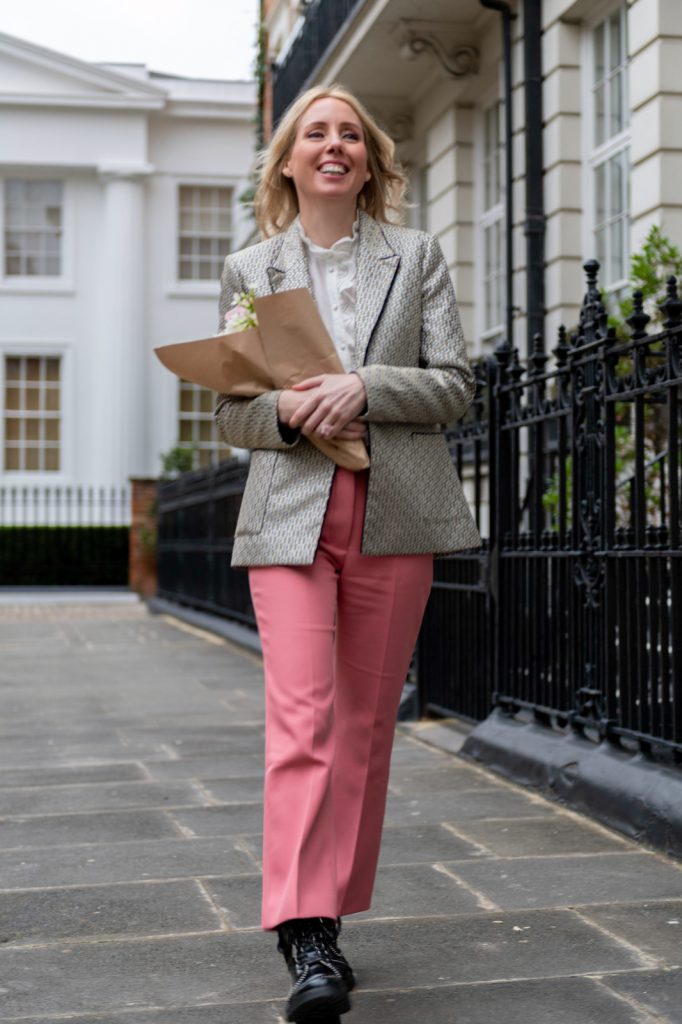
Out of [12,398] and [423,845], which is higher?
[12,398]

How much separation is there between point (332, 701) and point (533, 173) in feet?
→ 29.8

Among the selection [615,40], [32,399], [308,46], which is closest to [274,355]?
[615,40]

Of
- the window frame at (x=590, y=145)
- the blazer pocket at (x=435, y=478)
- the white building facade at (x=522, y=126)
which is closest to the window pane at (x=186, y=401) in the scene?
the white building facade at (x=522, y=126)

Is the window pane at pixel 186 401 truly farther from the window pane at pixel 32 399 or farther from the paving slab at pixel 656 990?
the paving slab at pixel 656 990

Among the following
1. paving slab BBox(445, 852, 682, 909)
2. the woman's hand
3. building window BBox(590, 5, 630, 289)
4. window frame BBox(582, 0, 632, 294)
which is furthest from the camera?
window frame BBox(582, 0, 632, 294)

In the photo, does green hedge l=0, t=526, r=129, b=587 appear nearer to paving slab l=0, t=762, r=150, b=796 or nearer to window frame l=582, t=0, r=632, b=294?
window frame l=582, t=0, r=632, b=294

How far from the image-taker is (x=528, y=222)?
11500 millimetres

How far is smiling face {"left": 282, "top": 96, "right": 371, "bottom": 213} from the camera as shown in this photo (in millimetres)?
3289

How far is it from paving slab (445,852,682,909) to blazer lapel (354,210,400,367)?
5.37 ft

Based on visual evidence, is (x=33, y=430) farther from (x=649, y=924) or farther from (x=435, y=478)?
(x=435, y=478)

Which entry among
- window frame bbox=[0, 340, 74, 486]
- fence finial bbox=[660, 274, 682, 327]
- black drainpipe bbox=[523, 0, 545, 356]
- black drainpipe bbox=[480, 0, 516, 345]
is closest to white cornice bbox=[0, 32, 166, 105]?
window frame bbox=[0, 340, 74, 486]

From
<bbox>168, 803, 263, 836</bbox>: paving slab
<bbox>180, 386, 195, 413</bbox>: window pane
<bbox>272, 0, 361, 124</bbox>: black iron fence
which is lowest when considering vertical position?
<bbox>168, 803, 263, 836</bbox>: paving slab

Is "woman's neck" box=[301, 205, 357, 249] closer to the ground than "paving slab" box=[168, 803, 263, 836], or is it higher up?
higher up

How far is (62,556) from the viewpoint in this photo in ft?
82.7
